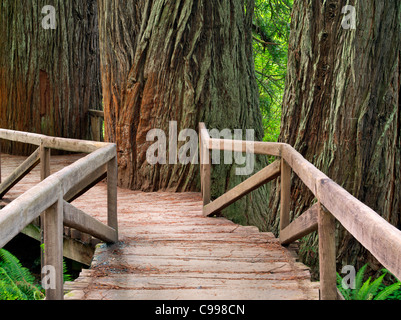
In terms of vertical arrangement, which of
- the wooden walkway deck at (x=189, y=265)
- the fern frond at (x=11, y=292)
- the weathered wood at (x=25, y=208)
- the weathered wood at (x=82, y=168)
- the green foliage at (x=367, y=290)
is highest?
the weathered wood at (x=25, y=208)

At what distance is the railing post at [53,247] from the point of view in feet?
9.07

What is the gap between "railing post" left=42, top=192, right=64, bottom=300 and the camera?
2764mm

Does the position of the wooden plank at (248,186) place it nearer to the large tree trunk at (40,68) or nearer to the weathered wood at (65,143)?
the weathered wood at (65,143)

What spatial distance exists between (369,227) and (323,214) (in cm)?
97

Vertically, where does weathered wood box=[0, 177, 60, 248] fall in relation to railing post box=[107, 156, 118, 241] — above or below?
above

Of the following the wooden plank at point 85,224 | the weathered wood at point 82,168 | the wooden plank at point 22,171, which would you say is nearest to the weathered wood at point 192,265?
the wooden plank at point 85,224

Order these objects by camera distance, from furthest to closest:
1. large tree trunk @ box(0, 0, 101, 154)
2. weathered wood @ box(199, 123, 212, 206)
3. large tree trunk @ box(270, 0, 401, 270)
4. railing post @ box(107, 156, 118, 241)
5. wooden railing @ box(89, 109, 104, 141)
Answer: wooden railing @ box(89, 109, 104, 141)
large tree trunk @ box(0, 0, 101, 154)
weathered wood @ box(199, 123, 212, 206)
large tree trunk @ box(270, 0, 401, 270)
railing post @ box(107, 156, 118, 241)

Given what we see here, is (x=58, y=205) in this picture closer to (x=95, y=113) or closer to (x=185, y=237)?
(x=185, y=237)

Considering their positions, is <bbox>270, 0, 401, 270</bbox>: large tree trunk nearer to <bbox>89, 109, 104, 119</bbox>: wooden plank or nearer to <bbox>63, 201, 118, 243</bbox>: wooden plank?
<bbox>63, 201, 118, 243</bbox>: wooden plank

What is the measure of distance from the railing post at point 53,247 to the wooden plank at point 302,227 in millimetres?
1535

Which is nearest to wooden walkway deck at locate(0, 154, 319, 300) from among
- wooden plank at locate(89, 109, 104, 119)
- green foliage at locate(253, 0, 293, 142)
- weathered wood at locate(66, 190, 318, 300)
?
weathered wood at locate(66, 190, 318, 300)

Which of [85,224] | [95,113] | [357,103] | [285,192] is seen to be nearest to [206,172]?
[285,192]

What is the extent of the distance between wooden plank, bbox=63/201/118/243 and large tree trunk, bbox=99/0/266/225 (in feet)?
9.45

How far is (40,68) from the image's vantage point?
31.8 ft
